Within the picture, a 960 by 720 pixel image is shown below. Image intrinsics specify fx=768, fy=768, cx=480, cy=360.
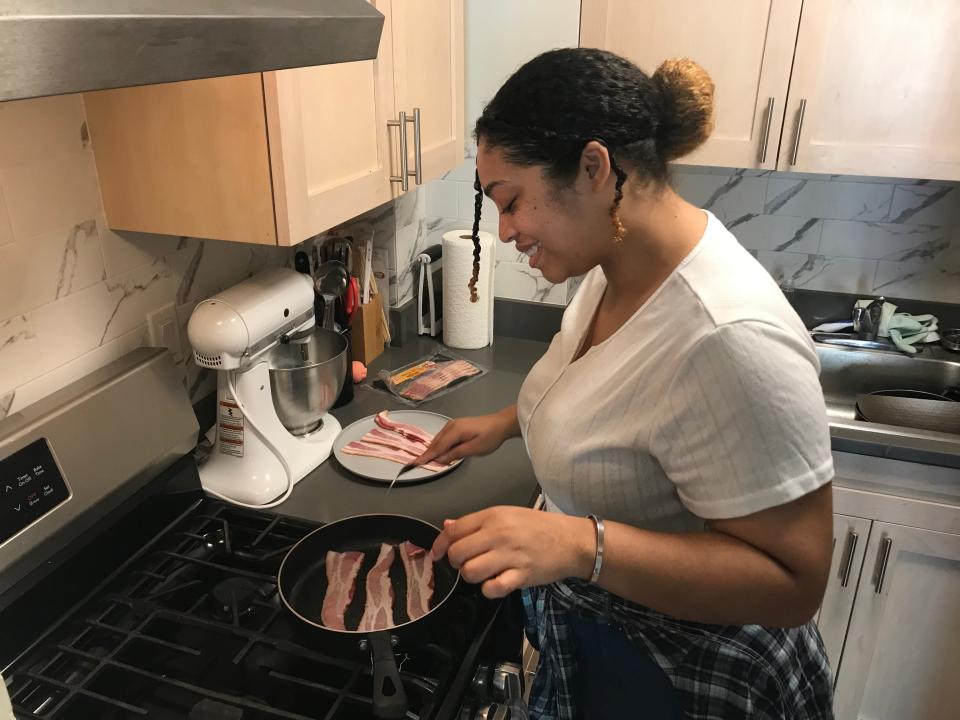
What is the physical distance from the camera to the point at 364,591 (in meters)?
1.17

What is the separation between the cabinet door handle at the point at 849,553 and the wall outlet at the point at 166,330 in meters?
1.46

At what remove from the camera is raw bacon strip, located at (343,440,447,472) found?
1.50 m

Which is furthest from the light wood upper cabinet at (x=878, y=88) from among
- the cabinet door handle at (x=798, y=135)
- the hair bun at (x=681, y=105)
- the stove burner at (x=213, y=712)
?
the stove burner at (x=213, y=712)

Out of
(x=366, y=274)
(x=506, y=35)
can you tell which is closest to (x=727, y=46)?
(x=506, y=35)

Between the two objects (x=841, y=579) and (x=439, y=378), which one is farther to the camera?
(x=439, y=378)

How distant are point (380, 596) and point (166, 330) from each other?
0.63 meters

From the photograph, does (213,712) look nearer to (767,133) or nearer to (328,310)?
(328,310)

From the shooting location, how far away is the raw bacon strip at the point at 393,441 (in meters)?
1.52

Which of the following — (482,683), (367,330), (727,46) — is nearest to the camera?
(482,683)

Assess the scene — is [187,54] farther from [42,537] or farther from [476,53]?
[476,53]

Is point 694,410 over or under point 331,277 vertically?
over

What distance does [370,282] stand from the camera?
188 cm

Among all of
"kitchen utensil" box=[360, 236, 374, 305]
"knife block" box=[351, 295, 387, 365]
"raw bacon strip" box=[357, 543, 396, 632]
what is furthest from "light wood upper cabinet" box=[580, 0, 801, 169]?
"raw bacon strip" box=[357, 543, 396, 632]

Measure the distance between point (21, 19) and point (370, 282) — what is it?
4.65 ft
